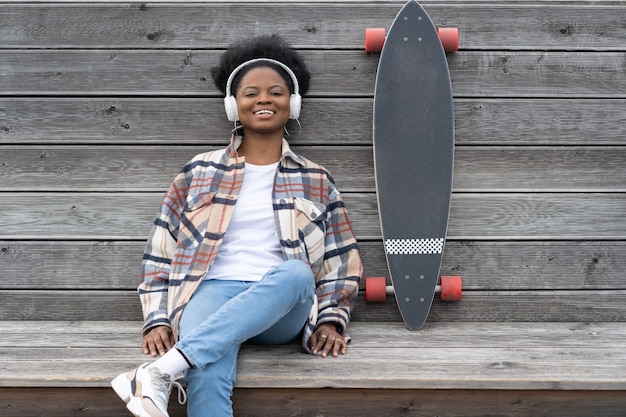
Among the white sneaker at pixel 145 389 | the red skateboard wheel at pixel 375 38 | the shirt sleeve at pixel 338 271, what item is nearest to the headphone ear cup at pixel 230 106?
the shirt sleeve at pixel 338 271

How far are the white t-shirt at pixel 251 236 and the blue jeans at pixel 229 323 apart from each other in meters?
0.04

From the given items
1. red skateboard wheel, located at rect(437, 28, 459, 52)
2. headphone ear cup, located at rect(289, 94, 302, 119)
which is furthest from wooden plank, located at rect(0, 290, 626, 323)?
red skateboard wheel, located at rect(437, 28, 459, 52)

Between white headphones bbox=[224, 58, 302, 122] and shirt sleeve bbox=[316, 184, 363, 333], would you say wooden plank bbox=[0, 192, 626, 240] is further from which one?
white headphones bbox=[224, 58, 302, 122]

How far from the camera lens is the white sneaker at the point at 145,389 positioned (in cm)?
157

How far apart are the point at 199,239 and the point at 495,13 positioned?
126 centimetres

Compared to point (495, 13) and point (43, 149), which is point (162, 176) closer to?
point (43, 149)

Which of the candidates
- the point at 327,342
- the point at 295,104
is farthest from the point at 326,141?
the point at 327,342

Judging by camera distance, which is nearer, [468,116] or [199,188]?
[199,188]

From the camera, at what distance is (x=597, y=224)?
7.71 feet

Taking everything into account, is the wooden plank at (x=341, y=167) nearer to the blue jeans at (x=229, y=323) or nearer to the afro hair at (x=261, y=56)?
the afro hair at (x=261, y=56)

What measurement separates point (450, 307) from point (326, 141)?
70 centimetres

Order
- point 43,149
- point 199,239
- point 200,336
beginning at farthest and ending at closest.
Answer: point 43,149
point 199,239
point 200,336

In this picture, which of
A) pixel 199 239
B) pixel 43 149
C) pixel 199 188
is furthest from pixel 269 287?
pixel 43 149

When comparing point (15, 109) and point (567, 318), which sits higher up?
point (15, 109)
